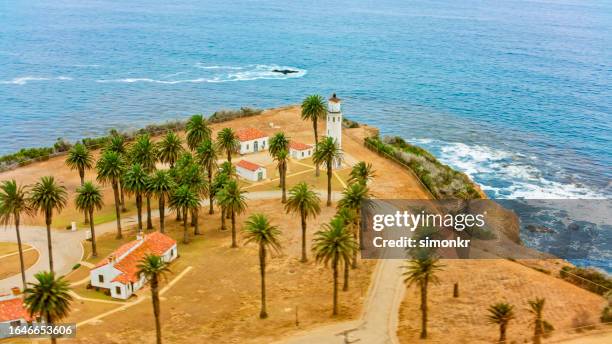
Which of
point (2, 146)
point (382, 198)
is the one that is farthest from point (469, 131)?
point (2, 146)

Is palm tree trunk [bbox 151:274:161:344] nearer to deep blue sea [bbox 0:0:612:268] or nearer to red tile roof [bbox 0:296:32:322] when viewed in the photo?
red tile roof [bbox 0:296:32:322]

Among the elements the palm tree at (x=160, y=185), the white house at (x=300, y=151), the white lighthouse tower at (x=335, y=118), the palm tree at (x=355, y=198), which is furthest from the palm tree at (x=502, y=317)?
the white house at (x=300, y=151)

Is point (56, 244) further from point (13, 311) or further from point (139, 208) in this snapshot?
point (13, 311)

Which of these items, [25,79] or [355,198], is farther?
[25,79]

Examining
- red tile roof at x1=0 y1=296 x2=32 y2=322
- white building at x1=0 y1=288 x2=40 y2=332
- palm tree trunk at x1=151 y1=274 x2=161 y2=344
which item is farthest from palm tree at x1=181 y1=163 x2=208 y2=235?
palm tree trunk at x1=151 y1=274 x2=161 y2=344

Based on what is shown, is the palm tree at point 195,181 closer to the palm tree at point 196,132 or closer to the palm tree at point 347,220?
the palm tree at point 196,132

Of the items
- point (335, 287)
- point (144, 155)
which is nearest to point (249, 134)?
point (144, 155)

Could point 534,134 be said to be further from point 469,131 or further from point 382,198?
point 382,198

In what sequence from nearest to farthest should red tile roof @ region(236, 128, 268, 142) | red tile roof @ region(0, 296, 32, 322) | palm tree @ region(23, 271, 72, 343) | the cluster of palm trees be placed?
palm tree @ region(23, 271, 72, 343), the cluster of palm trees, red tile roof @ region(0, 296, 32, 322), red tile roof @ region(236, 128, 268, 142)
